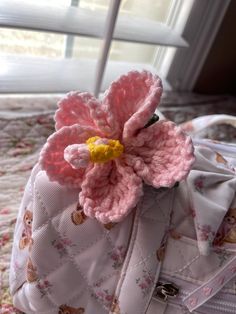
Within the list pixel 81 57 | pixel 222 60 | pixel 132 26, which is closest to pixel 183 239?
pixel 132 26

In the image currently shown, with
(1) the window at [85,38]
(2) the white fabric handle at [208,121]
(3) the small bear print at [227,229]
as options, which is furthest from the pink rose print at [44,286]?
(1) the window at [85,38]

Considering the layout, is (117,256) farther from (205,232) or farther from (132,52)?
(132,52)

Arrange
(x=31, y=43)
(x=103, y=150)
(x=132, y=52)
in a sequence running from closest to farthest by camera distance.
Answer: (x=103, y=150), (x=31, y=43), (x=132, y=52)

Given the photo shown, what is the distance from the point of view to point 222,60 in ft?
3.93

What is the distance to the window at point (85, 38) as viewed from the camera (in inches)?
31.3

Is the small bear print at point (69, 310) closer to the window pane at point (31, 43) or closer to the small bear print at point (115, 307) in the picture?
the small bear print at point (115, 307)

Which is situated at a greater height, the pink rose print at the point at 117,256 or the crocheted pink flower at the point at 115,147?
the crocheted pink flower at the point at 115,147

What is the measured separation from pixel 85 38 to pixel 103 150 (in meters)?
0.71

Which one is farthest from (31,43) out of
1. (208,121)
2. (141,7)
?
(208,121)

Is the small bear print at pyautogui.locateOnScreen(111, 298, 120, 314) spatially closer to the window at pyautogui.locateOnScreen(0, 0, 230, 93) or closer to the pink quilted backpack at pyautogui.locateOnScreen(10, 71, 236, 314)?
the pink quilted backpack at pyautogui.locateOnScreen(10, 71, 236, 314)

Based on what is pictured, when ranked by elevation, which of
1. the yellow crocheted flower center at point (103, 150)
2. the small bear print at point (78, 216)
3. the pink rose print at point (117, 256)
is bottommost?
the pink rose print at point (117, 256)

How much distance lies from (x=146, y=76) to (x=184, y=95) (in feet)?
2.63

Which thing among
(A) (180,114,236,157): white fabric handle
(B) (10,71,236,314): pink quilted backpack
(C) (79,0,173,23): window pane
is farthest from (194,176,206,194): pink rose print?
(C) (79,0,173,23): window pane

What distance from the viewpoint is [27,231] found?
48 cm
